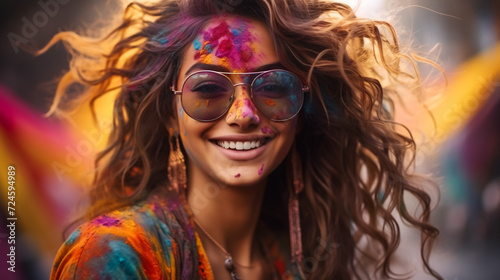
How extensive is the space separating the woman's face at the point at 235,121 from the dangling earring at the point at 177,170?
10 cm

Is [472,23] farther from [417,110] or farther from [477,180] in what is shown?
[477,180]

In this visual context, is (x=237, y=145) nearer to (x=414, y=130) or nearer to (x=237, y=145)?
(x=237, y=145)

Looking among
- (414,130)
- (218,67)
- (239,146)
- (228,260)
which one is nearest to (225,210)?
(228,260)

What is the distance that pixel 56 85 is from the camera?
2225mm

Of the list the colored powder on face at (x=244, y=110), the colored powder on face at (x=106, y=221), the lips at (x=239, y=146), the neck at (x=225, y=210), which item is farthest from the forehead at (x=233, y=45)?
the colored powder on face at (x=106, y=221)

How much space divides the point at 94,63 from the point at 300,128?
85cm

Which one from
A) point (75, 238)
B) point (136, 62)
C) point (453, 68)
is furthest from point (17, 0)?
point (453, 68)

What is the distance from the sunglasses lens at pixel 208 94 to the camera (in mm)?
1806

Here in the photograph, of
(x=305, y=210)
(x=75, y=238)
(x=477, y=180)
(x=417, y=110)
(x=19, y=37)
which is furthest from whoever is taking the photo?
(x=477, y=180)

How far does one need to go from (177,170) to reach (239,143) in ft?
0.93

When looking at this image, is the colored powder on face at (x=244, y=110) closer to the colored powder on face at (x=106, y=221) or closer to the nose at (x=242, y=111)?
the nose at (x=242, y=111)

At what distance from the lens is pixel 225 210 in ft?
6.56

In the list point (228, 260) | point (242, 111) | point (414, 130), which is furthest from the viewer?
point (414, 130)

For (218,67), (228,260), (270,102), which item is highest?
(218,67)
